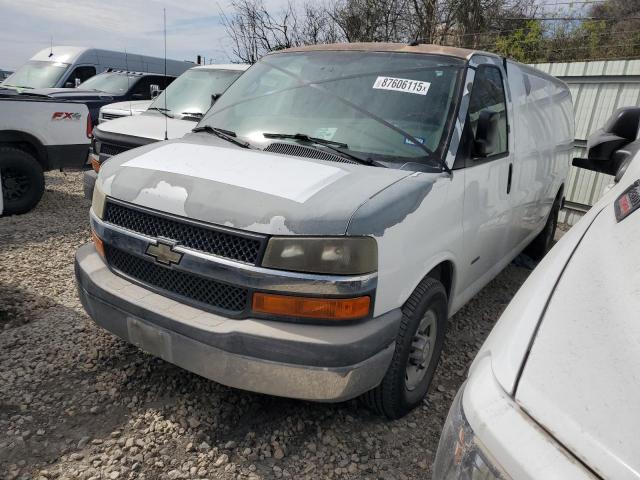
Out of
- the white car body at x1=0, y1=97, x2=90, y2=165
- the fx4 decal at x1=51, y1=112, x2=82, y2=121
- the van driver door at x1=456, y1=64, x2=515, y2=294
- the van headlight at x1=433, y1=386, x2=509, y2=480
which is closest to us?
the van headlight at x1=433, y1=386, x2=509, y2=480

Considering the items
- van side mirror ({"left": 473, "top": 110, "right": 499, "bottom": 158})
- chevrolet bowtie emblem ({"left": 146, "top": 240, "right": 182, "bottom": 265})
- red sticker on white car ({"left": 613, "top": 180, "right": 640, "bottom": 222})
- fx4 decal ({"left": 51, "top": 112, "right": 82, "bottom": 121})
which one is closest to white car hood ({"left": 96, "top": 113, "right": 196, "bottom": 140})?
fx4 decal ({"left": 51, "top": 112, "right": 82, "bottom": 121})

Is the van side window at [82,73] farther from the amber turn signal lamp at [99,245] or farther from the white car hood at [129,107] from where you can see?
the amber turn signal lamp at [99,245]

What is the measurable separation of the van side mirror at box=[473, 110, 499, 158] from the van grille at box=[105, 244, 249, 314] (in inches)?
66.1

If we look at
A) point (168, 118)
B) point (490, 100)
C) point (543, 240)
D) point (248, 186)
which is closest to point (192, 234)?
point (248, 186)

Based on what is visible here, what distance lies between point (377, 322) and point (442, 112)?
1.38 meters

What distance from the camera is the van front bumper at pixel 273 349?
81.7 inches

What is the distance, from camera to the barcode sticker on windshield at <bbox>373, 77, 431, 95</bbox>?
2971 millimetres

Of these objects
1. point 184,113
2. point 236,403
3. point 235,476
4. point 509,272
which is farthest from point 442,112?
point 184,113

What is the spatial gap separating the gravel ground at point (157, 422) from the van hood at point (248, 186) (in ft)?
3.73

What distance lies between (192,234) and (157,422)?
3.52ft

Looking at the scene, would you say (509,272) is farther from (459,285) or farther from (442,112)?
(442,112)

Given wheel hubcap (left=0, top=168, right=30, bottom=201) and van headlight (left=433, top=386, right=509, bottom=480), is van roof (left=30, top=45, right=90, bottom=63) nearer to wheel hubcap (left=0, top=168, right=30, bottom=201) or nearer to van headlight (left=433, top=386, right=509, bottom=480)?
wheel hubcap (left=0, top=168, right=30, bottom=201)

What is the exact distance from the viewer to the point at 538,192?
450 centimetres

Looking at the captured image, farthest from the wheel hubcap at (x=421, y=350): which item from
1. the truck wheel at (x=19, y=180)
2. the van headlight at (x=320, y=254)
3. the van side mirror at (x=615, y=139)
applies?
the truck wheel at (x=19, y=180)
